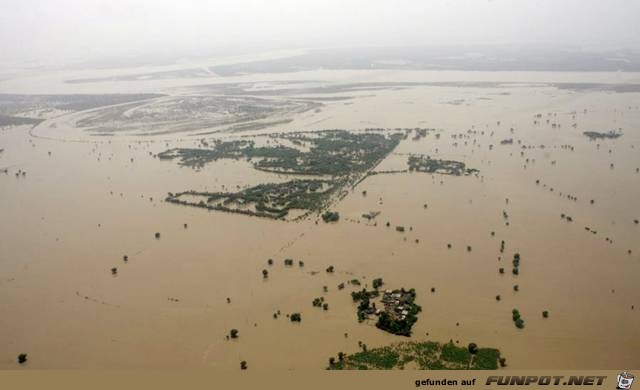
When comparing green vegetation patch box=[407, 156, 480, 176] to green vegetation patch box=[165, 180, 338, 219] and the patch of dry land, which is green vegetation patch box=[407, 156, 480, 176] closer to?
the patch of dry land

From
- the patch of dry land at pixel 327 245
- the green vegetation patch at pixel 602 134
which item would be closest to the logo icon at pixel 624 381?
the patch of dry land at pixel 327 245

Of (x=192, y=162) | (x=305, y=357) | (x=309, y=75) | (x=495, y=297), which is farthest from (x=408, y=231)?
(x=309, y=75)

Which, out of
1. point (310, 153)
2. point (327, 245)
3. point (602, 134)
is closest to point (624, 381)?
point (327, 245)

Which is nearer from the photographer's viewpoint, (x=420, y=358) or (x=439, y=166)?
(x=420, y=358)

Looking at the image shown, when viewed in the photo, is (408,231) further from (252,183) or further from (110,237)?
(110,237)

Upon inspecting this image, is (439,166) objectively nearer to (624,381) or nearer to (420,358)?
(420,358)
